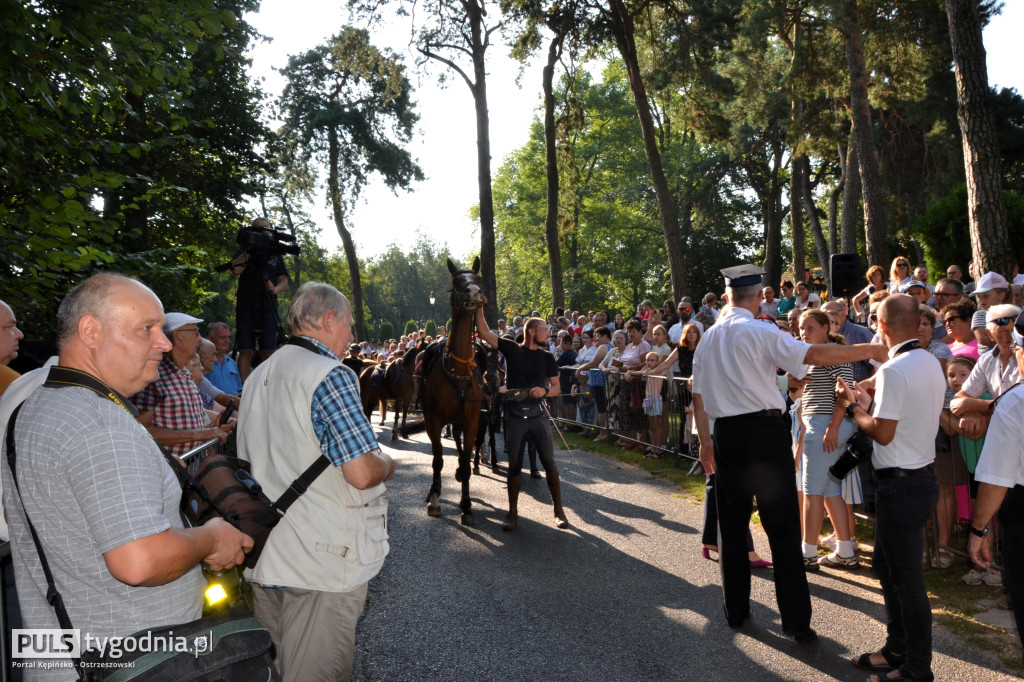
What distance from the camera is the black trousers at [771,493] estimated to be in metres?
5.17

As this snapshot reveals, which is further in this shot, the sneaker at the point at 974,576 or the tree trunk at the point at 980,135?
the tree trunk at the point at 980,135

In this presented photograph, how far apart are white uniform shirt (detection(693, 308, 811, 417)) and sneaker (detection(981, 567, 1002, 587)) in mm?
2411

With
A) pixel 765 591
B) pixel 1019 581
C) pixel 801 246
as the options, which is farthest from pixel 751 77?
pixel 1019 581

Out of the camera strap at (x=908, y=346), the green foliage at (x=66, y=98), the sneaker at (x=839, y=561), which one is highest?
the green foliage at (x=66, y=98)

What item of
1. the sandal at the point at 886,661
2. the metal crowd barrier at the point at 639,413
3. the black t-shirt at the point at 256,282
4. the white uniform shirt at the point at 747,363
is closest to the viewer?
the sandal at the point at 886,661

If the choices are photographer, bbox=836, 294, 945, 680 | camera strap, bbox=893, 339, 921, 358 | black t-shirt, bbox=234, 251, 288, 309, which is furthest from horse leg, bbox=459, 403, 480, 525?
camera strap, bbox=893, 339, 921, 358

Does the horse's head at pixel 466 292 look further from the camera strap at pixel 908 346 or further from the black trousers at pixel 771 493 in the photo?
the camera strap at pixel 908 346

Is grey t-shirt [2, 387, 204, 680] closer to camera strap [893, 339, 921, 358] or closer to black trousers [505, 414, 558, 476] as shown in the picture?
camera strap [893, 339, 921, 358]

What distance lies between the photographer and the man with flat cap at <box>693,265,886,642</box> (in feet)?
16.9

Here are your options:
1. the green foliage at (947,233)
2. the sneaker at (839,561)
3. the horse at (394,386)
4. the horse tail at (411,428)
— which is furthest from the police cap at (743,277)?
the green foliage at (947,233)

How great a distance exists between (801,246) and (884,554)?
98.6 feet

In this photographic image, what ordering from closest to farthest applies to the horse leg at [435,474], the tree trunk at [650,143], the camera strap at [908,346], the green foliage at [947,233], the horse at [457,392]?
1. the camera strap at [908,346]
2. the horse at [457,392]
3. the horse leg at [435,474]
4. the green foliage at [947,233]
5. the tree trunk at [650,143]

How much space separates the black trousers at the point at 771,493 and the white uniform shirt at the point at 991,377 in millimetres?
2048

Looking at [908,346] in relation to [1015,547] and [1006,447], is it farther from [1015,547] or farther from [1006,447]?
[1015,547]
